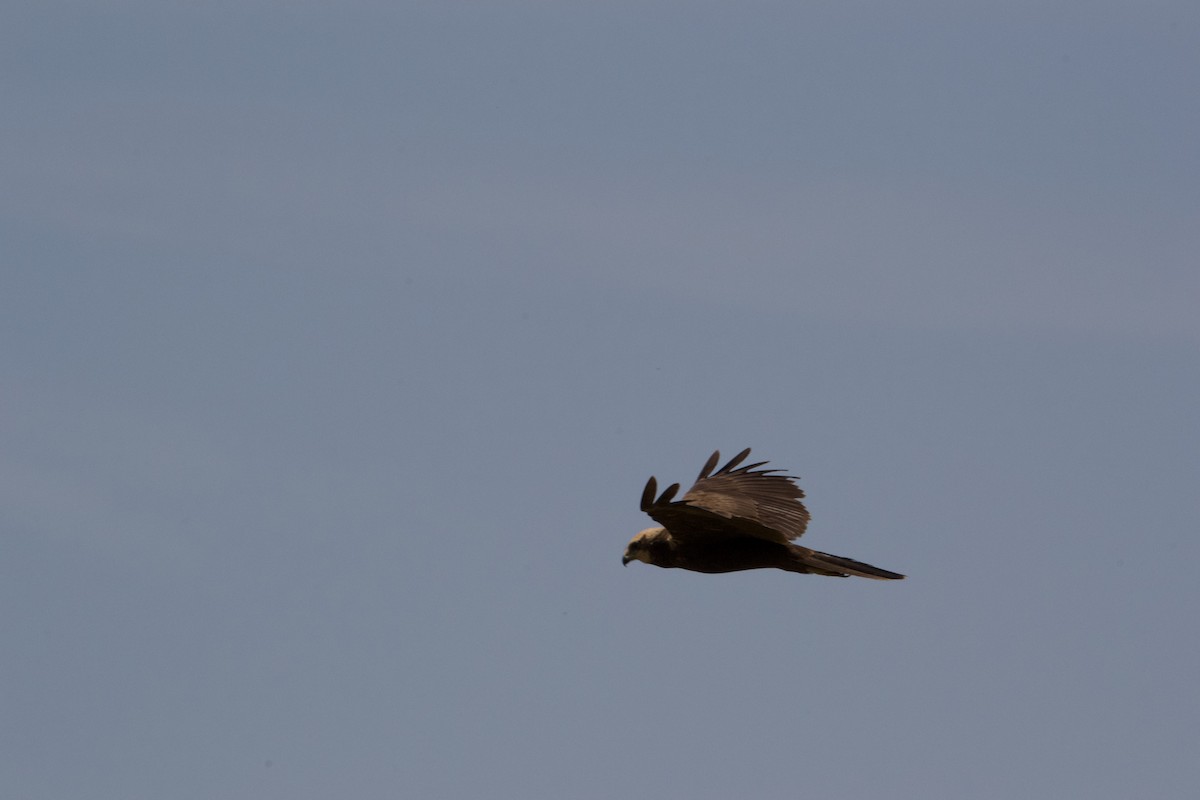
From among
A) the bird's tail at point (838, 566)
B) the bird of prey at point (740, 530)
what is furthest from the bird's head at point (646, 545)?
the bird's tail at point (838, 566)

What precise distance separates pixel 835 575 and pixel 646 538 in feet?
5.94

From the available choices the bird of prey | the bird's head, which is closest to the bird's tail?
the bird of prey

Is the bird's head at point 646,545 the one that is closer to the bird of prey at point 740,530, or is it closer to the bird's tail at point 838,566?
the bird of prey at point 740,530

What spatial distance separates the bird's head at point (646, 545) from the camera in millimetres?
15641

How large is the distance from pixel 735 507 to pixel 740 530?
204mm

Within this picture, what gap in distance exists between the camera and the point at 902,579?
1476cm

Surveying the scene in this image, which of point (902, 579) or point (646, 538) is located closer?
point (902, 579)

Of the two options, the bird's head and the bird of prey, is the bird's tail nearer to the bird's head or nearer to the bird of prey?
the bird of prey

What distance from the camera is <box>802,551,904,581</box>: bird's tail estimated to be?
15.0 meters

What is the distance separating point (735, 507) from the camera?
15.0 meters

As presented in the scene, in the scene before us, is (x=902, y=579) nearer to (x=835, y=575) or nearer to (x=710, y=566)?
(x=835, y=575)

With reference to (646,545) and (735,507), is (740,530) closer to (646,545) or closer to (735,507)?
(735,507)

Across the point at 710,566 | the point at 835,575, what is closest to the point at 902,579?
the point at 835,575

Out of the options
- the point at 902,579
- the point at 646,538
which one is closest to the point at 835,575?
the point at 902,579
